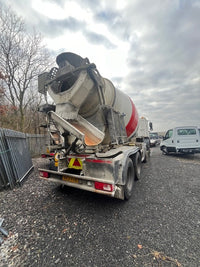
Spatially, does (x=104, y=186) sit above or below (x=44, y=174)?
below

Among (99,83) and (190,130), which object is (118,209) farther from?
(190,130)

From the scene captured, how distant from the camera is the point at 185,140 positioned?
7750 mm

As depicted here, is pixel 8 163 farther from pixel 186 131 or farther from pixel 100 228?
pixel 186 131

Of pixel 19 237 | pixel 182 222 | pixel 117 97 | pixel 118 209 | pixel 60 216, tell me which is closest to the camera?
pixel 19 237

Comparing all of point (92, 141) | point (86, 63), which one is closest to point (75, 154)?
point (92, 141)

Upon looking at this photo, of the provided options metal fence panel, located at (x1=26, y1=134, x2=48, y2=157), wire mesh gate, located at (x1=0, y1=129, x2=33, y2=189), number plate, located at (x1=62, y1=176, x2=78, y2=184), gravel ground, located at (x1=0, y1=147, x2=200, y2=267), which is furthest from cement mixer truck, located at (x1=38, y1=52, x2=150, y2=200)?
metal fence panel, located at (x1=26, y1=134, x2=48, y2=157)

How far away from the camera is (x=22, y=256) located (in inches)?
61.9

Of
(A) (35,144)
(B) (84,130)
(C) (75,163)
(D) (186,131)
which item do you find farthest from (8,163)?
(D) (186,131)

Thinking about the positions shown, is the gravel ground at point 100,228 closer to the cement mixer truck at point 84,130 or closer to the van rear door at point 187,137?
the cement mixer truck at point 84,130

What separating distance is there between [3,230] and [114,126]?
2.99 metres

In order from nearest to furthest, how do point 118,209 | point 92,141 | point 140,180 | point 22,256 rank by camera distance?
point 22,256 → point 118,209 → point 92,141 → point 140,180

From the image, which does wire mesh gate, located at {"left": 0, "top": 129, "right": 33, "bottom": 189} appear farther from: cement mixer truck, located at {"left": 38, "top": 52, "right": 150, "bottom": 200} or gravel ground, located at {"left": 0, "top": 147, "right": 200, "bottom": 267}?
cement mixer truck, located at {"left": 38, "top": 52, "right": 150, "bottom": 200}

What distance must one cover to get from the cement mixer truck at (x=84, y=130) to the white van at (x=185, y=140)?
662 cm

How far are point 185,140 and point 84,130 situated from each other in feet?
26.2
